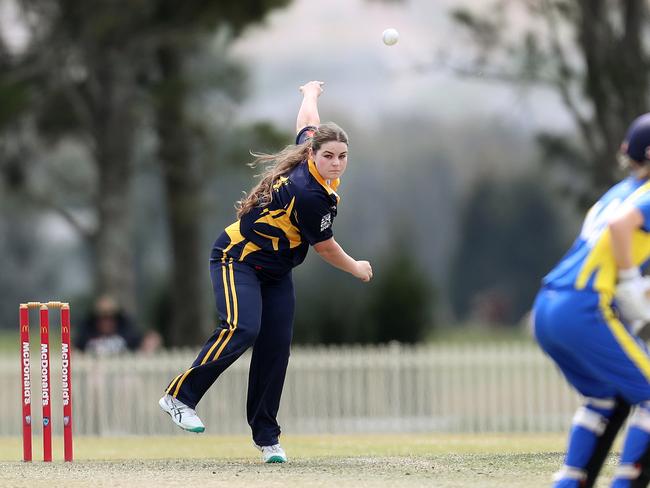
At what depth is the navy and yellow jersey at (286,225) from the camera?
706cm

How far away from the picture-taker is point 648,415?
17.2 feet

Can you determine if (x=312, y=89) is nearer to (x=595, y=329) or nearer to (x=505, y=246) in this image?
(x=595, y=329)

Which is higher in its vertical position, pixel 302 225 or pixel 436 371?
pixel 302 225

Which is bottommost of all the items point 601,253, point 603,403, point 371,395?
point 371,395

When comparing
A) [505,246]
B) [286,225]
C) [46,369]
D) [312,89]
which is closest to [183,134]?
[312,89]

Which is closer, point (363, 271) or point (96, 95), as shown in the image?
point (363, 271)

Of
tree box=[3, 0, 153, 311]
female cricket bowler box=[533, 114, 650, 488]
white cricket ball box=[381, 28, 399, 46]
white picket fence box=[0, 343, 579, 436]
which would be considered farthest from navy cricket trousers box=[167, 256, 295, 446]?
tree box=[3, 0, 153, 311]

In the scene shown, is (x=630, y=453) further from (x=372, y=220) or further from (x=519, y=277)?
(x=372, y=220)

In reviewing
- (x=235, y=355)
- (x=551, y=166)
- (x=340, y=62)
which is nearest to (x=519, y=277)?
(x=340, y=62)

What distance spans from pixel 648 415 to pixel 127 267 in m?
16.6

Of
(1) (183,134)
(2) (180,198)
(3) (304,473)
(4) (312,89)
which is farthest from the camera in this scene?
(2) (180,198)

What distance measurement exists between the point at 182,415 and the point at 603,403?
8.77 feet

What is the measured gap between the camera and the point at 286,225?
723 centimetres

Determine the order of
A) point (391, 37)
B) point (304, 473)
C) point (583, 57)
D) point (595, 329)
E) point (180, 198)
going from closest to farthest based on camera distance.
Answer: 1. point (595, 329)
2. point (304, 473)
3. point (391, 37)
4. point (583, 57)
5. point (180, 198)
